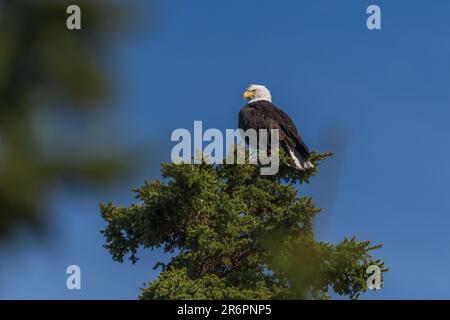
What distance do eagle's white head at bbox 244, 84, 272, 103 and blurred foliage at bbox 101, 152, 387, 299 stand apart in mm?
6850

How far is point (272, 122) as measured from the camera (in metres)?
17.5

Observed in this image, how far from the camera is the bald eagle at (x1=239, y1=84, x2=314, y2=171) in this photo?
50.7ft

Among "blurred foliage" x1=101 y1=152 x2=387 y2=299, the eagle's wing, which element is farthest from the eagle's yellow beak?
"blurred foliage" x1=101 y1=152 x2=387 y2=299

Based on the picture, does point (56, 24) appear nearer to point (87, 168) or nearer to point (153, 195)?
point (87, 168)

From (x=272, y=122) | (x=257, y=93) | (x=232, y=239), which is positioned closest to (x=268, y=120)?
(x=272, y=122)

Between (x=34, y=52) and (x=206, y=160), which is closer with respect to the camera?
(x=34, y=52)

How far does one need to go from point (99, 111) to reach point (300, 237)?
26.1ft

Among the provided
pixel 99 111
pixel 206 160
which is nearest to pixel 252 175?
pixel 206 160

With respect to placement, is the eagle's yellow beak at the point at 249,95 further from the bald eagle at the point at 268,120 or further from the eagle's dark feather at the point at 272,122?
the eagle's dark feather at the point at 272,122
